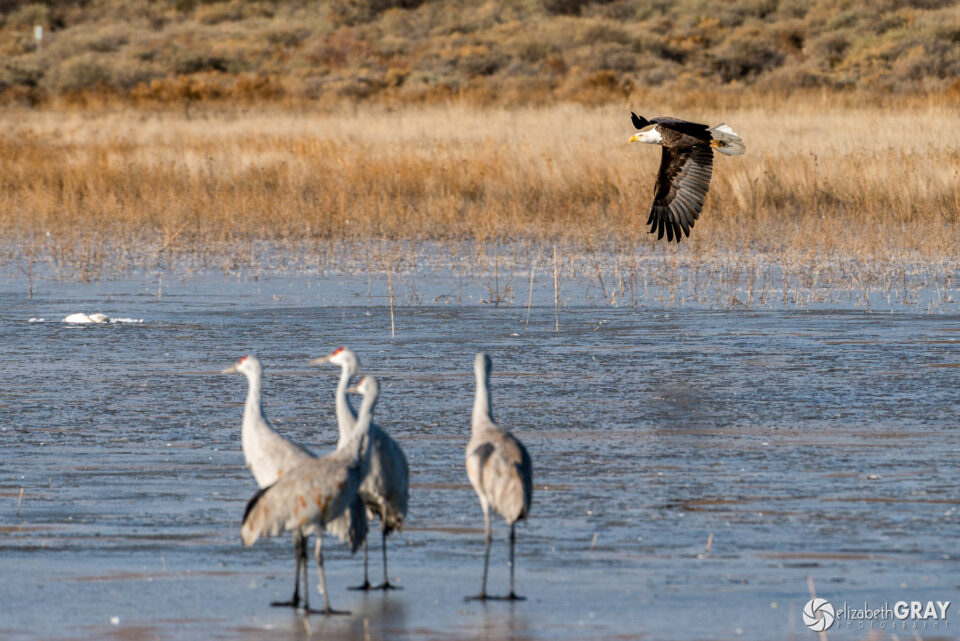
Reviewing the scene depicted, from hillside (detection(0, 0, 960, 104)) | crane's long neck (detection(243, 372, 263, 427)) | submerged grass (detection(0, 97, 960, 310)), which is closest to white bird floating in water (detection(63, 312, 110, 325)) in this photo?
submerged grass (detection(0, 97, 960, 310))

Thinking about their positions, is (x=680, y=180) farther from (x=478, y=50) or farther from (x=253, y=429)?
(x=478, y=50)

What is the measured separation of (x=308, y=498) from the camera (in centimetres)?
585

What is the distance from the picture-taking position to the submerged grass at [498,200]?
17938 millimetres

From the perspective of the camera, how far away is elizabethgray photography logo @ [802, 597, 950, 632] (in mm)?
5629

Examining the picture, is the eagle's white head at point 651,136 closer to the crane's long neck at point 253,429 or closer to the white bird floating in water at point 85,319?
the white bird floating in water at point 85,319

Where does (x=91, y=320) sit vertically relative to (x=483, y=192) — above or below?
below

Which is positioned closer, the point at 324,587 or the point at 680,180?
the point at 324,587

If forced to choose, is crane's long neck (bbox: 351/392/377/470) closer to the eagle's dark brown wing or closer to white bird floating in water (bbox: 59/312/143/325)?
white bird floating in water (bbox: 59/312/143/325)

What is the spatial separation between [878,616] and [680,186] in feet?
30.0

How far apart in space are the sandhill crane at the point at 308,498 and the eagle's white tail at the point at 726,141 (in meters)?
8.51

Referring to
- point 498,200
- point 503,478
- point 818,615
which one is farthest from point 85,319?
point 818,615

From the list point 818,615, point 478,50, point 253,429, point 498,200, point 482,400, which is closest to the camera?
point 818,615

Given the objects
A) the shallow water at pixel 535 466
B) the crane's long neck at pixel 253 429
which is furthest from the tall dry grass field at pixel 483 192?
the crane's long neck at pixel 253 429

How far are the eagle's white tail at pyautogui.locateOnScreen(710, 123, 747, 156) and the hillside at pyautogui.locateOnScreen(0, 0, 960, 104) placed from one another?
2123cm
